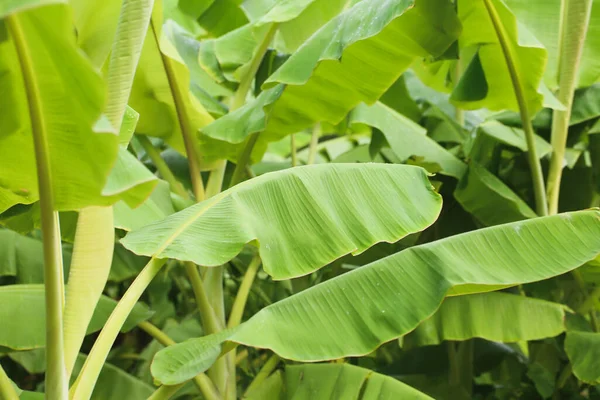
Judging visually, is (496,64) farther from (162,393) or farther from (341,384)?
(162,393)

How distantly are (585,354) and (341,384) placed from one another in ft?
1.52

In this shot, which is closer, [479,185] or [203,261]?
[203,261]

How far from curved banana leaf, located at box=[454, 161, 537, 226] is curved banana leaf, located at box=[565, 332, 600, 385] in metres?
0.28

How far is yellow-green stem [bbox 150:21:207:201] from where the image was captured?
4.13ft

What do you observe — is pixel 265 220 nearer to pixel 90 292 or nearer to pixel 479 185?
pixel 90 292

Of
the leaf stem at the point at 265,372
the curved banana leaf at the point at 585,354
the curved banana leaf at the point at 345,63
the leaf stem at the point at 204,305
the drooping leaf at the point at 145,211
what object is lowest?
the leaf stem at the point at 265,372

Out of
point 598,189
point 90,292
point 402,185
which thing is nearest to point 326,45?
point 402,185

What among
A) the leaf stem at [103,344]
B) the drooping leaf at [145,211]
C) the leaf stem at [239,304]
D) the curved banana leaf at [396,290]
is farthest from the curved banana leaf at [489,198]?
the leaf stem at [103,344]

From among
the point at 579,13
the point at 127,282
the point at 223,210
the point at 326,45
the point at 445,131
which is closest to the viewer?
the point at 223,210

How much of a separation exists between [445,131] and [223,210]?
3.10ft

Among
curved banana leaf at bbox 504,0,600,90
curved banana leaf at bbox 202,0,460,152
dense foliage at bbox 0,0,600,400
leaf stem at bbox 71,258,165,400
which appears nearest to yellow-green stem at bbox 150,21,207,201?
dense foliage at bbox 0,0,600,400

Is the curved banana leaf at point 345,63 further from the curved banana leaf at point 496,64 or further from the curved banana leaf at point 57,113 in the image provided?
the curved banana leaf at point 57,113

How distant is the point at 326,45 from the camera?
107 centimetres

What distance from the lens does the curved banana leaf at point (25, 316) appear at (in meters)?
1.11
